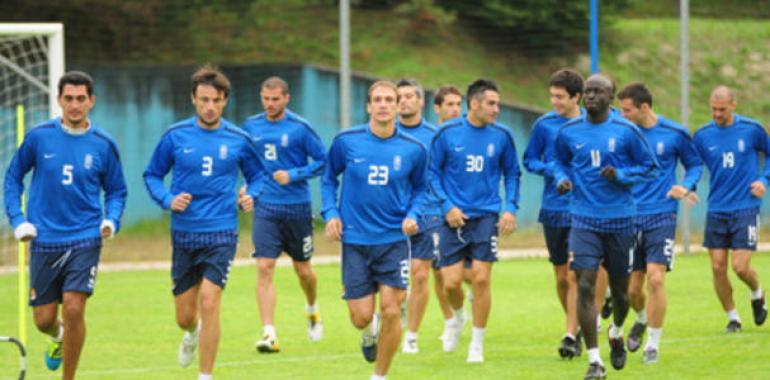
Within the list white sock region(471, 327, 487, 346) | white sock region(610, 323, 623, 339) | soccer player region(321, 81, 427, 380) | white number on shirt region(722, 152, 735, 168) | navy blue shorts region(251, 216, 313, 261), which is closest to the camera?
soccer player region(321, 81, 427, 380)

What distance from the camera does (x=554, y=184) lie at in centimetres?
1277

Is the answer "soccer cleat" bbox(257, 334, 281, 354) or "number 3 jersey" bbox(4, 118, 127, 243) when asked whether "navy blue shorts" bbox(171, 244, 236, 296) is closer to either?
"number 3 jersey" bbox(4, 118, 127, 243)

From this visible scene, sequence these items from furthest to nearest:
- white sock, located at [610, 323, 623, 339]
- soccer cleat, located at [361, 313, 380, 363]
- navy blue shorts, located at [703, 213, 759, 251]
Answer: navy blue shorts, located at [703, 213, 759, 251] < white sock, located at [610, 323, 623, 339] < soccer cleat, located at [361, 313, 380, 363]

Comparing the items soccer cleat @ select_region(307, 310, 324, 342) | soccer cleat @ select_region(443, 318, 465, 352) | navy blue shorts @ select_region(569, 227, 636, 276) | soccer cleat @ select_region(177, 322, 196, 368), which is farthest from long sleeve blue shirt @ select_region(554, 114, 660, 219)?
soccer cleat @ select_region(307, 310, 324, 342)

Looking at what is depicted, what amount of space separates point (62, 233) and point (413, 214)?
2447 millimetres

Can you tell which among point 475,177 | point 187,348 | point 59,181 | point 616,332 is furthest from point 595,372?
point 59,181

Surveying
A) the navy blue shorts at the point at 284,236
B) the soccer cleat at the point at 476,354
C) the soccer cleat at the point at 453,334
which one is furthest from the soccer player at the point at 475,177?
the navy blue shorts at the point at 284,236

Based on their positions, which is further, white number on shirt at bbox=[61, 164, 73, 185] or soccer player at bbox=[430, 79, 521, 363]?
soccer player at bbox=[430, 79, 521, 363]

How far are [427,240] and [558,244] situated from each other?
119 cm

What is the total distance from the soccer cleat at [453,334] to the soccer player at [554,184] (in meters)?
0.90

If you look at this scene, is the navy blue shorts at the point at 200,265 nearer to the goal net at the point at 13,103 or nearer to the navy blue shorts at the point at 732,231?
the navy blue shorts at the point at 732,231

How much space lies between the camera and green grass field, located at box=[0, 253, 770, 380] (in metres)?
11.8

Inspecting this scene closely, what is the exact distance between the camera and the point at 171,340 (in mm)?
14352

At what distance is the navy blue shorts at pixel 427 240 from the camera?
13.3 meters
